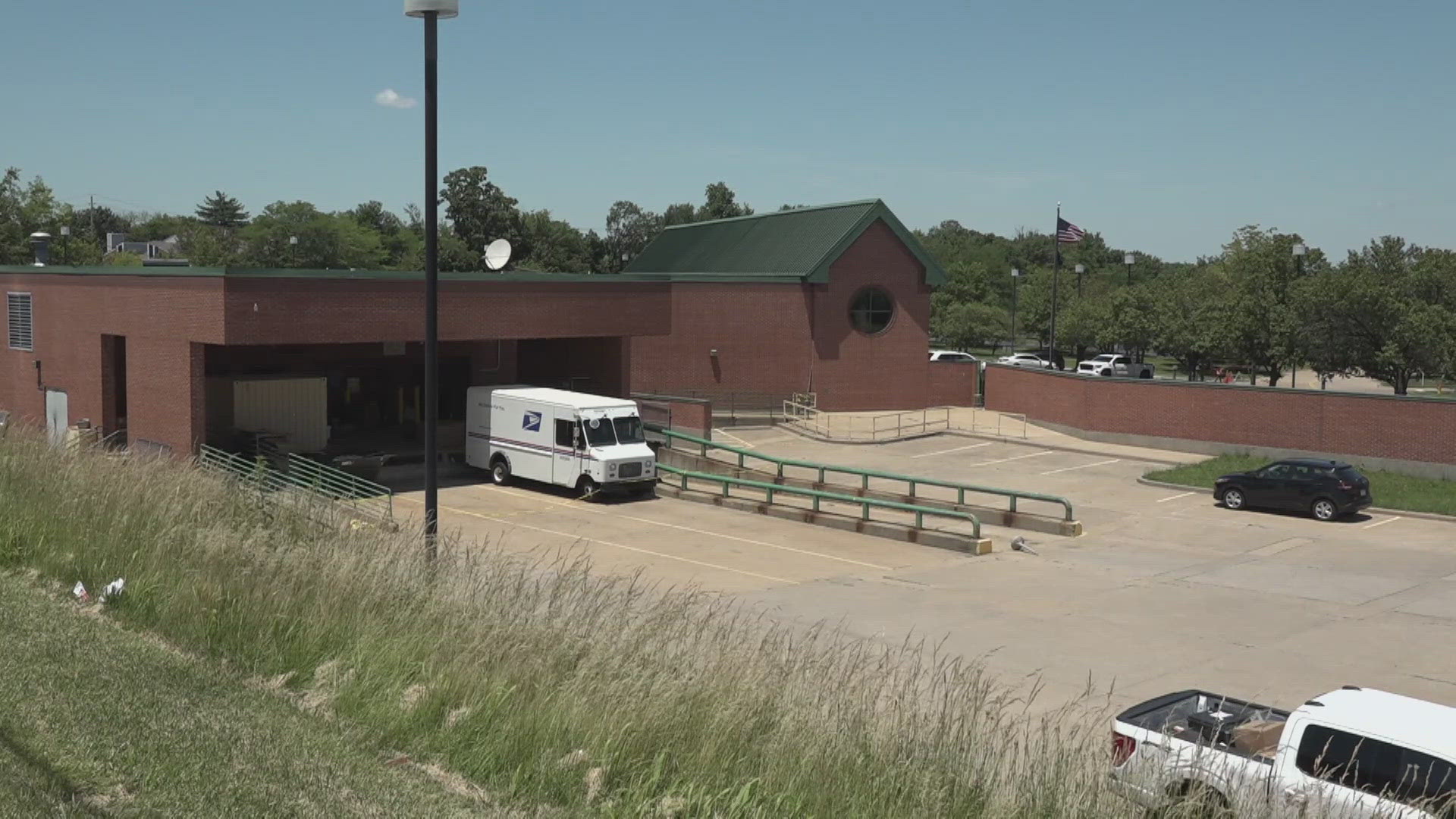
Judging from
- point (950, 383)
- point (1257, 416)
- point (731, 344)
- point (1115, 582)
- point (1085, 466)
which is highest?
point (731, 344)

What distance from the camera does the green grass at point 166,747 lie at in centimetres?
636

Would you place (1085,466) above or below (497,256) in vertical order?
below

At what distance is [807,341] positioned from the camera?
49.7 metres

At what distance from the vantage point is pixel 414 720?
7957 mm

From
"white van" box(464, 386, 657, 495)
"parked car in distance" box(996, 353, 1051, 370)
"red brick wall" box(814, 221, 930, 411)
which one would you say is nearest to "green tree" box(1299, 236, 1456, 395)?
"parked car in distance" box(996, 353, 1051, 370)

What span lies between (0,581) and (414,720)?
5009 mm

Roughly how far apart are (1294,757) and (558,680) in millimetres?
5695

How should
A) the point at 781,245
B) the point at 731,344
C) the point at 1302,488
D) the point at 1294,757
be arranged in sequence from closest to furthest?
the point at 1294,757 < the point at 1302,488 < the point at 731,344 < the point at 781,245

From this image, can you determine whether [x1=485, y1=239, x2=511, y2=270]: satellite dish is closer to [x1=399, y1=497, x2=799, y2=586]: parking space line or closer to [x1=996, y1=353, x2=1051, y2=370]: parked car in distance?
[x1=399, y1=497, x2=799, y2=586]: parking space line

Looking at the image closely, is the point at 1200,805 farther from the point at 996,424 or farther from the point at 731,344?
the point at 731,344

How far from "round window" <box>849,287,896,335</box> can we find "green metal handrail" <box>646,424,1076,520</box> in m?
12.9

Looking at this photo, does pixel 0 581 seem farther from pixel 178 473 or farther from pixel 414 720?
pixel 414 720

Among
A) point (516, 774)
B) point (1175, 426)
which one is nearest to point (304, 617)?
point (516, 774)

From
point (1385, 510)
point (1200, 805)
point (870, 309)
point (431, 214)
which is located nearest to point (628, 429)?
point (431, 214)
